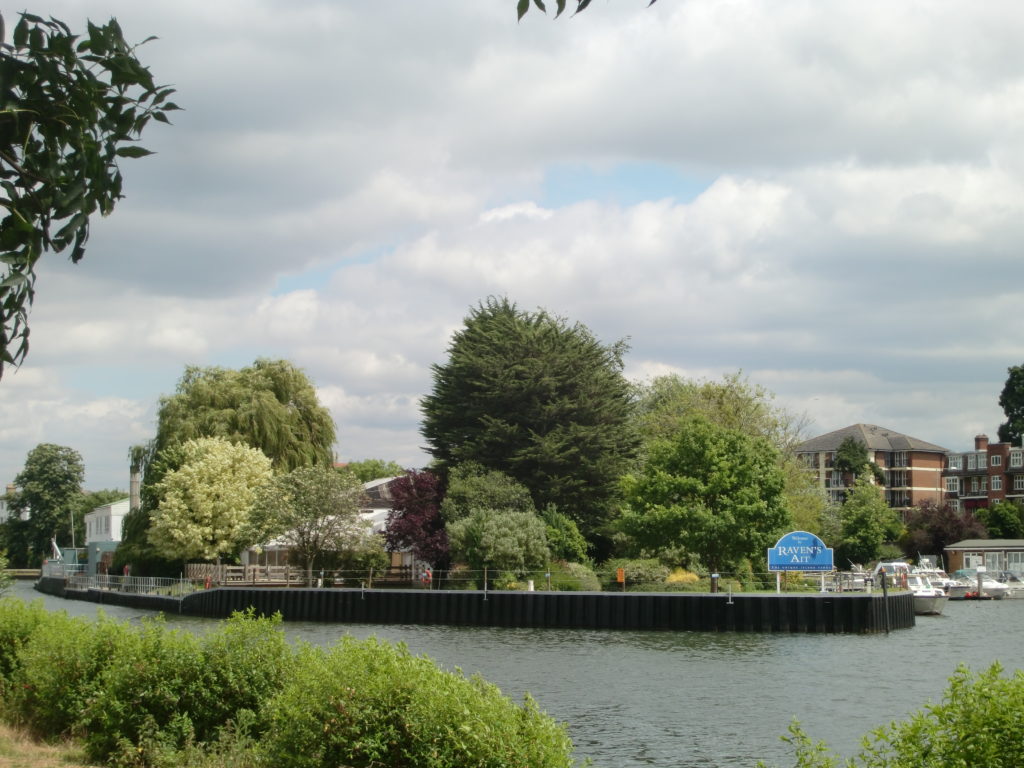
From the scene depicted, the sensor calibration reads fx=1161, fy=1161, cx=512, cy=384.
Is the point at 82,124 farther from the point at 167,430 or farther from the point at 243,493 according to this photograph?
the point at 167,430

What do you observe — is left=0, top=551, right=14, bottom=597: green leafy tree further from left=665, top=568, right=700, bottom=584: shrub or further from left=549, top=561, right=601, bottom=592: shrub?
left=665, top=568, right=700, bottom=584: shrub

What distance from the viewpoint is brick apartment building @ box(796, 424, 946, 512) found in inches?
5935

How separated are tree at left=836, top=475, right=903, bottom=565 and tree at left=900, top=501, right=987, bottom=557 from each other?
7.98 meters

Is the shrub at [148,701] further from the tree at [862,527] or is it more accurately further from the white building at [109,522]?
the white building at [109,522]

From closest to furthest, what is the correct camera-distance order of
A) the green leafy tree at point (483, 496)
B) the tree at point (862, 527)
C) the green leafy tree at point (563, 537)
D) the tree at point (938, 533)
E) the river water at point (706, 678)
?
the river water at point (706, 678), the green leafy tree at point (563, 537), the green leafy tree at point (483, 496), the tree at point (862, 527), the tree at point (938, 533)

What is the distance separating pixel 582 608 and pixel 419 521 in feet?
47.2

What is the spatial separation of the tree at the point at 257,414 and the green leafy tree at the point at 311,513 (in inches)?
232

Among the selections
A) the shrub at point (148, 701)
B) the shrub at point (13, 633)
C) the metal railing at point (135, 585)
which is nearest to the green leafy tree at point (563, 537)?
the metal railing at point (135, 585)

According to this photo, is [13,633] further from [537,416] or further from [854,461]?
[854,461]

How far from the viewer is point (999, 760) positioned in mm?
6961

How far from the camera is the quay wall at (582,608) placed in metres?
46.9

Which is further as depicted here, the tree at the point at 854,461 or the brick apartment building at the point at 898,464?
the brick apartment building at the point at 898,464

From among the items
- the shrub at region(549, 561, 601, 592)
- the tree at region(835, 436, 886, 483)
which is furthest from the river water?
the tree at region(835, 436, 886, 483)

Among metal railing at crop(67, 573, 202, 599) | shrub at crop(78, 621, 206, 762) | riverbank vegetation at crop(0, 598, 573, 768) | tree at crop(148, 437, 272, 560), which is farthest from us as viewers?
metal railing at crop(67, 573, 202, 599)
